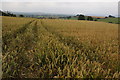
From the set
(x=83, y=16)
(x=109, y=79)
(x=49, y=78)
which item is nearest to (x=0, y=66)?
(x=49, y=78)

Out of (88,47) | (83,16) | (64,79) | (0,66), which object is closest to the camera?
(64,79)

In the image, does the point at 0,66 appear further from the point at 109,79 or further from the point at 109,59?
the point at 109,59

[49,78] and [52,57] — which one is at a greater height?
[52,57]

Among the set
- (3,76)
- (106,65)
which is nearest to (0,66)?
(3,76)

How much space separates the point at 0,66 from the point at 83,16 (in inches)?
2814

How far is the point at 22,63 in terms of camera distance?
301cm

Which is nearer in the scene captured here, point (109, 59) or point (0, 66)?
point (0, 66)

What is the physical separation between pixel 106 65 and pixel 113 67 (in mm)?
234

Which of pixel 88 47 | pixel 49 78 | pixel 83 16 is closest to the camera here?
pixel 49 78

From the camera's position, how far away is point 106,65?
2900mm

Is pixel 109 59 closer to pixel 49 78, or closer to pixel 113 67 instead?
pixel 113 67

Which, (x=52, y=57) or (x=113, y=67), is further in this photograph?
(x=52, y=57)

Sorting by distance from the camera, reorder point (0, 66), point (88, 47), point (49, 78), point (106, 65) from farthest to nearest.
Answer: point (88, 47) → point (106, 65) → point (0, 66) → point (49, 78)

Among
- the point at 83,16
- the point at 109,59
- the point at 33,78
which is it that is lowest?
the point at 33,78
